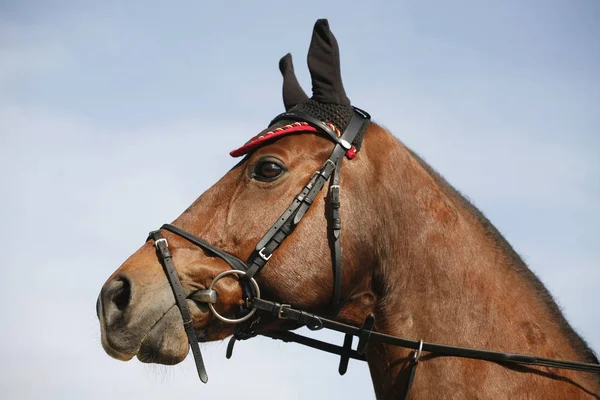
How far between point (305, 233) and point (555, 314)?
2.10 meters

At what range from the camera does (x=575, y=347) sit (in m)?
5.43

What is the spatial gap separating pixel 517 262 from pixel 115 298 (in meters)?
3.22

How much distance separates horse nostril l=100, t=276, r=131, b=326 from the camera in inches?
198

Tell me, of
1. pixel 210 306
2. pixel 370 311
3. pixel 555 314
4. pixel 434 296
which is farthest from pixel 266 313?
pixel 555 314

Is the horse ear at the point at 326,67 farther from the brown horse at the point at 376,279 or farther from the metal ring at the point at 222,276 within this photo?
the metal ring at the point at 222,276

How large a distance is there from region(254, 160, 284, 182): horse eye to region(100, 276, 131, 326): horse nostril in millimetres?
1311

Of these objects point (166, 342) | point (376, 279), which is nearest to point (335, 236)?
point (376, 279)

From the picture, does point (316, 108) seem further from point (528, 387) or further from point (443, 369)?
point (528, 387)

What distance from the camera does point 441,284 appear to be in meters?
5.45

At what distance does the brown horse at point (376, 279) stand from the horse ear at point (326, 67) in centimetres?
39

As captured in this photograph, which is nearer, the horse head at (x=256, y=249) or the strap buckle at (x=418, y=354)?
the horse head at (x=256, y=249)

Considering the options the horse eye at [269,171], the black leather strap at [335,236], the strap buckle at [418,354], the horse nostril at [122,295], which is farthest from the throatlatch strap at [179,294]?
the strap buckle at [418,354]

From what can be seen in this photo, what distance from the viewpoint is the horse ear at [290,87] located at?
21.3ft

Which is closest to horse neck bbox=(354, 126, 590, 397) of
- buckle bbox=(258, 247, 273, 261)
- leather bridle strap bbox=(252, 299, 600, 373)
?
leather bridle strap bbox=(252, 299, 600, 373)
